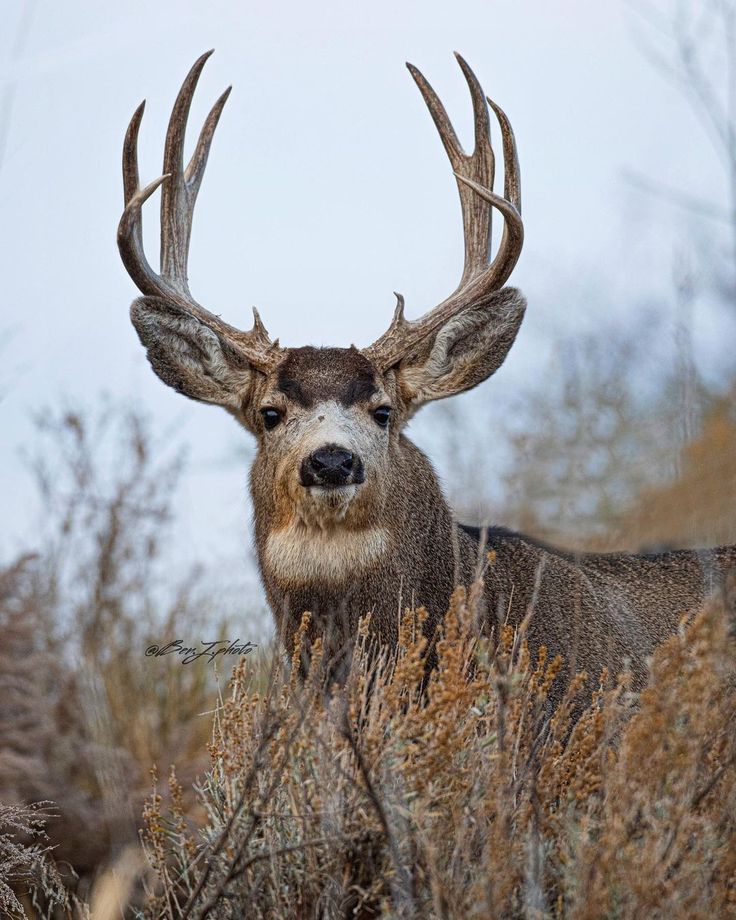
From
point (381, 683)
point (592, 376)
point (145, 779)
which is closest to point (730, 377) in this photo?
point (592, 376)

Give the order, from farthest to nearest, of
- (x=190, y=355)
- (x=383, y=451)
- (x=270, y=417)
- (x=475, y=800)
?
(x=190, y=355) → (x=270, y=417) → (x=383, y=451) → (x=475, y=800)

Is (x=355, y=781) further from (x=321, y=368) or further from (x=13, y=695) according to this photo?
(x=13, y=695)

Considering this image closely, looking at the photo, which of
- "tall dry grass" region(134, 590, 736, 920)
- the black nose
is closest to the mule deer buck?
the black nose

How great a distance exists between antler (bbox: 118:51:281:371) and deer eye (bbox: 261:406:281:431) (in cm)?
33

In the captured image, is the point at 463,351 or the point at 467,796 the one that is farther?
the point at 463,351

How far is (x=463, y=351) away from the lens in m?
6.62

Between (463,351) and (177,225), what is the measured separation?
165 cm

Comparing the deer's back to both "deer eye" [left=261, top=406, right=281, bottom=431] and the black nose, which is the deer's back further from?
"deer eye" [left=261, top=406, right=281, bottom=431]

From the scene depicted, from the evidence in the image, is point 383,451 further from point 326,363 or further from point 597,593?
point 597,593

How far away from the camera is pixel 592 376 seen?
1772 centimetres

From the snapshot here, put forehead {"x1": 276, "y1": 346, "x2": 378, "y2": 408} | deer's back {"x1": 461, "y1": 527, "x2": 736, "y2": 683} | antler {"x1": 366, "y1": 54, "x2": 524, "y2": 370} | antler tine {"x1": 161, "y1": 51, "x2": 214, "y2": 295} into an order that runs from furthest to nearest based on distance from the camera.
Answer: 1. antler tine {"x1": 161, "y1": 51, "x2": 214, "y2": 295}
2. antler {"x1": 366, "y1": 54, "x2": 524, "y2": 370}
3. forehead {"x1": 276, "y1": 346, "x2": 378, "y2": 408}
4. deer's back {"x1": 461, "y1": 527, "x2": 736, "y2": 683}

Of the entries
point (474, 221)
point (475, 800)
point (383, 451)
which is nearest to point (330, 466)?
point (383, 451)

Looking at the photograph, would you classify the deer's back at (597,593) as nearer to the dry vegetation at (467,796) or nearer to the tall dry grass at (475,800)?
the dry vegetation at (467,796)

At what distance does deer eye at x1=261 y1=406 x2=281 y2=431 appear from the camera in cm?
609
